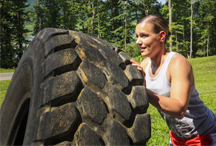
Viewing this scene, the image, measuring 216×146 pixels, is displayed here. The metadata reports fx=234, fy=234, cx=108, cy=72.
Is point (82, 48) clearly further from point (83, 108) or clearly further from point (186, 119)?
point (186, 119)

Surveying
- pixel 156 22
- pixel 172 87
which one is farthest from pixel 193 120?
pixel 156 22

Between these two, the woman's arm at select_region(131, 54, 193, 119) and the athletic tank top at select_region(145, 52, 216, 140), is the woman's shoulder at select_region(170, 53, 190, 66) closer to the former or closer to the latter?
the woman's arm at select_region(131, 54, 193, 119)

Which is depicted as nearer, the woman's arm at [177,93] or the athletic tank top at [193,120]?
the woman's arm at [177,93]

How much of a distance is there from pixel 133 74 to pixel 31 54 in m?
0.75

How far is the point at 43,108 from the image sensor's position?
3.94ft

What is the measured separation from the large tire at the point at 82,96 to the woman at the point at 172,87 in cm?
36

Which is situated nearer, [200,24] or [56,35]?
[56,35]

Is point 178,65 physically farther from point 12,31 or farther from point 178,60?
point 12,31

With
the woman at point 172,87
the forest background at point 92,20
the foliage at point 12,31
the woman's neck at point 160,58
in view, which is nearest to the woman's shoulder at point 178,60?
the woman at point 172,87

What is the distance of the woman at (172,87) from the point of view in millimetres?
1745

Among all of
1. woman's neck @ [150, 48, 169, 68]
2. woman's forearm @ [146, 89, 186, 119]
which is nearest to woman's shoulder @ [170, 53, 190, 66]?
woman's neck @ [150, 48, 169, 68]

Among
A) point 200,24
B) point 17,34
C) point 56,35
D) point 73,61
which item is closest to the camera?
point 73,61

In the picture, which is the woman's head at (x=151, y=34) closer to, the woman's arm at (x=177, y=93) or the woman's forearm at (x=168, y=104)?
the woman's arm at (x=177, y=93)

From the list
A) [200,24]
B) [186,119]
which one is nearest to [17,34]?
[200,24]
